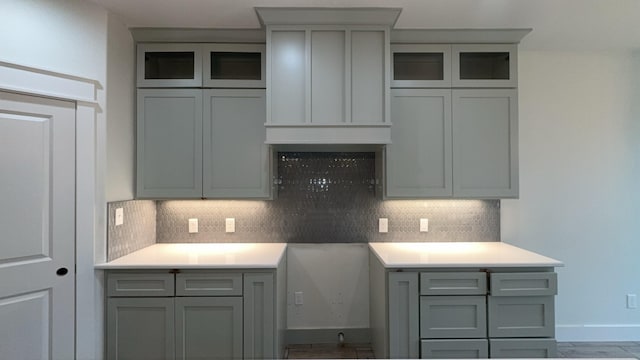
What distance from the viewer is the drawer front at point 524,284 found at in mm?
2213

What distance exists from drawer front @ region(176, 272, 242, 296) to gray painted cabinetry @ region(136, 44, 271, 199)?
2.08ft

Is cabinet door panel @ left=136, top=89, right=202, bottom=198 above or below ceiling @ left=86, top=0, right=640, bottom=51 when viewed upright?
below

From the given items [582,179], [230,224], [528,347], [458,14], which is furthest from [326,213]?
[582,179]

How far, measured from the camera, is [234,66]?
2744mm

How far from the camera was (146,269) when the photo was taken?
2219mm

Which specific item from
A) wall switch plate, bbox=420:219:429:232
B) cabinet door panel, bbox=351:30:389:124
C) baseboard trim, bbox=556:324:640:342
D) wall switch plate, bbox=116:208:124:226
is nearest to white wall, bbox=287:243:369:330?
wall switch plate, bbox=420:219:429:232

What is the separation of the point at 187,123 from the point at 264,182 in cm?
73

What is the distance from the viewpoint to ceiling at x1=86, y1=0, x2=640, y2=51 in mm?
2203

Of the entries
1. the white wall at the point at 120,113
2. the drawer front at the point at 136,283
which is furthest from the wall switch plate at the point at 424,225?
the white wall at the point at 120,113

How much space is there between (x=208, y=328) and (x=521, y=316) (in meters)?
2.02

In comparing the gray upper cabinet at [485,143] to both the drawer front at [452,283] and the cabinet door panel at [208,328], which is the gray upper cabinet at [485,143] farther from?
the cabinet door panel at [208,328]

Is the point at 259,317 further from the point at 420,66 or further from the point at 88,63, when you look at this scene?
the point at 420,66

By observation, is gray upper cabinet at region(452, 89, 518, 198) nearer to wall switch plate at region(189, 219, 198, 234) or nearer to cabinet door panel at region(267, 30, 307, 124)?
cabinet door panel at region(267, 30, 307, 124)

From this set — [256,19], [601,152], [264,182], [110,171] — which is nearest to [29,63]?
[110,171]
